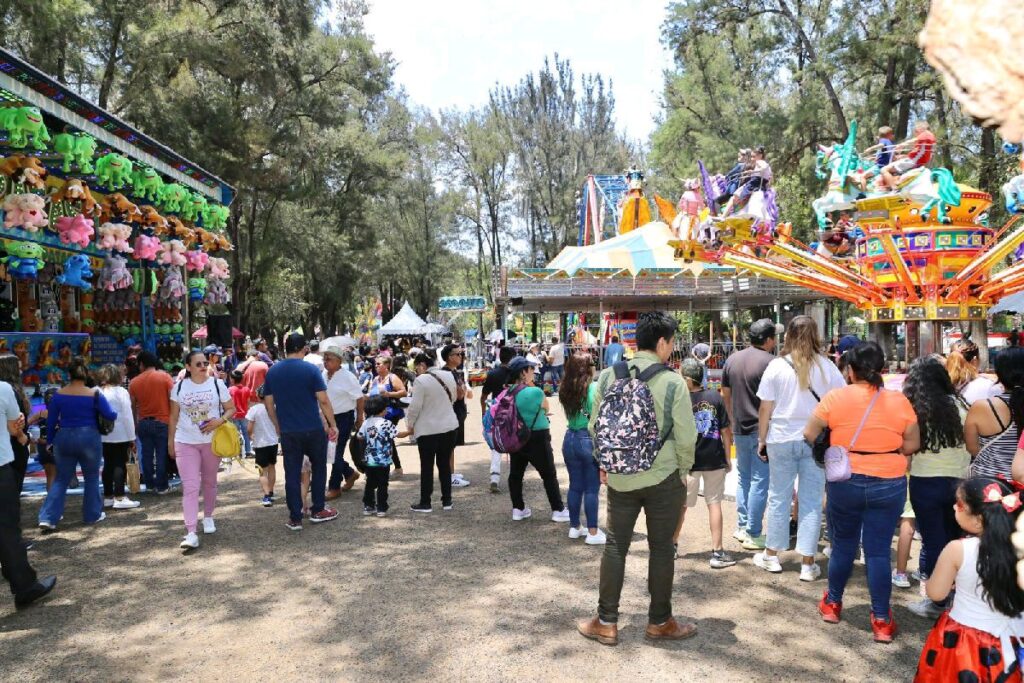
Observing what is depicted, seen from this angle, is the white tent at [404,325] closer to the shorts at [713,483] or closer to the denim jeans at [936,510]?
the shorts at [713,483]

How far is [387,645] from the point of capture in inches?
165

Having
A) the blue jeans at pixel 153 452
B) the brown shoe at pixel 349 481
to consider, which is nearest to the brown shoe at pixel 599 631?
the brown shoe at pixel 349 481

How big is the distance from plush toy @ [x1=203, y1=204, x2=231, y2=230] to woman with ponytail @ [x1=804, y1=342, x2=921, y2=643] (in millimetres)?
10684

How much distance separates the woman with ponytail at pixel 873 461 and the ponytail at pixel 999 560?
95cm

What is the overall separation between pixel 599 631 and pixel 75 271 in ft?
29.1

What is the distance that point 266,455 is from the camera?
7.40m

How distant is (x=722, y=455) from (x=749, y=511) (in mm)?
704

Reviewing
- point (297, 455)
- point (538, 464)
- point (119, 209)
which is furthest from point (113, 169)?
point (538, 464)

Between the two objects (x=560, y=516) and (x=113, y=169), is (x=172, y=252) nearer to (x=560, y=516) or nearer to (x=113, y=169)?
(x=113, y=169)

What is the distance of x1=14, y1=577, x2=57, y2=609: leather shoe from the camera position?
482 cm

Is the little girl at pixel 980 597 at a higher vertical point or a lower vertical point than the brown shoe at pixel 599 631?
higher

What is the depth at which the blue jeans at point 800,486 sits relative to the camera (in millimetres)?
4918

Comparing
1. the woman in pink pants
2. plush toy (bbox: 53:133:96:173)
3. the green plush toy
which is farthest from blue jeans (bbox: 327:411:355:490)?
the green plush toy

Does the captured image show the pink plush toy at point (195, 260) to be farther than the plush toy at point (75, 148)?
Yes
